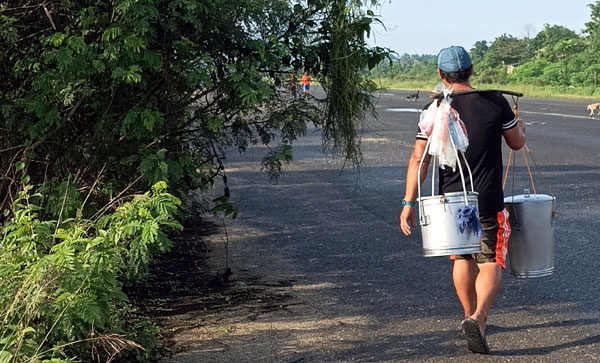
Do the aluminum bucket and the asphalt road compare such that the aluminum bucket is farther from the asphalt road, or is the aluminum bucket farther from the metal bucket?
the asphalt road

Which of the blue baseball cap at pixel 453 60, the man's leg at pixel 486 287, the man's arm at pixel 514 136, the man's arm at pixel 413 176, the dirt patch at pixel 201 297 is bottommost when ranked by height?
the dirt patch at pixel 201 297

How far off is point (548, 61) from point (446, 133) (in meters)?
64.0

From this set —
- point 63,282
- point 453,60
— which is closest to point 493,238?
point 453,60

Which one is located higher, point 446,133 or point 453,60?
point 453,60

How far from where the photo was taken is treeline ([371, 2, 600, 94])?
55.6 m

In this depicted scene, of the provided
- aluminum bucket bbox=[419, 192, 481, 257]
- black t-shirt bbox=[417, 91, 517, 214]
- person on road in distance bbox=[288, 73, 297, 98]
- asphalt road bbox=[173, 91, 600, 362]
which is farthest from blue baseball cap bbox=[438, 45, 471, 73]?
person on road in distance bbox=[288, 73, 297, 98]

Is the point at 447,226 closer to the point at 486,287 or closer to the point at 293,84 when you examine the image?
the point at 486,287

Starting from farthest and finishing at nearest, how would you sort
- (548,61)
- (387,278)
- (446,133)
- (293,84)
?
1. (548,61)
2. (387,278)
3. (293,84)
4. (446,133)

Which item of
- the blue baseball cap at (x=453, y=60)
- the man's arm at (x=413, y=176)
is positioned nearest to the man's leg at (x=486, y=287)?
the man's arm at (x=413, y=176)

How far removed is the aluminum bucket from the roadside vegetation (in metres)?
1.16

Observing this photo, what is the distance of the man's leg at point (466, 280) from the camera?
5.64m

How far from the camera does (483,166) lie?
556 centimetres

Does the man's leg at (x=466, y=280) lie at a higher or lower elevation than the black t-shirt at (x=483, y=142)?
lower

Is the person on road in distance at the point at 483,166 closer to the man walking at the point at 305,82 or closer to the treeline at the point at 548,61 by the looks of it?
the man walking at the point at 305,82
